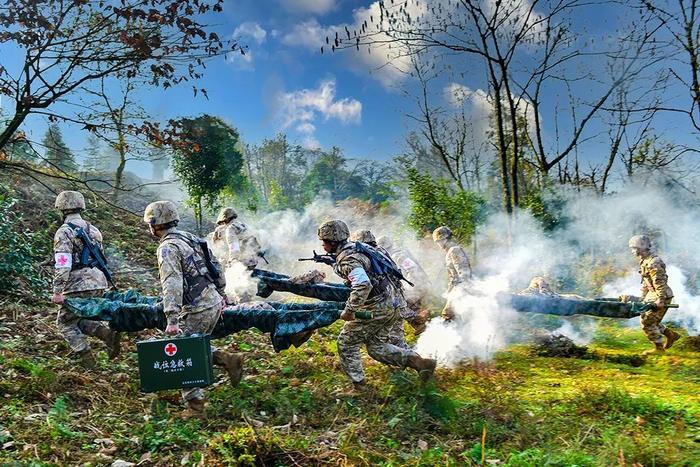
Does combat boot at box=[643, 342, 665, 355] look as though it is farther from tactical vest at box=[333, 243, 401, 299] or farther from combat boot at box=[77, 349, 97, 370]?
combat boot at box=[77, 349, 97, 370]

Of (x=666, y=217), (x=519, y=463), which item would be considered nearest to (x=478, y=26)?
(x=519, y=463)

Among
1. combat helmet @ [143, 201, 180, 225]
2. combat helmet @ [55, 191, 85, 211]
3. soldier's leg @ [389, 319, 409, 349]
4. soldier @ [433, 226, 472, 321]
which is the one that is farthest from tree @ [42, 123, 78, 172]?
soldier @ [433, 226, 472, 321]

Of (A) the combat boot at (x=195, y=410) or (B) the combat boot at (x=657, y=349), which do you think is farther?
(B) the combat boot at (x=657, y=349)


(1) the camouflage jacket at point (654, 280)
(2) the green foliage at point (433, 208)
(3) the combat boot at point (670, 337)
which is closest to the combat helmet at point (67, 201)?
(1) the camouflage jacket at point (654, 280)

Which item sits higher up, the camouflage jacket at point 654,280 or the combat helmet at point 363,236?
the combat helmet at point 363,236

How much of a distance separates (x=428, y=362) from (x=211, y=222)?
20.9 meters

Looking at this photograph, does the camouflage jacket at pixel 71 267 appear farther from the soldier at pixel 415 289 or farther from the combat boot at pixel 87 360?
the soldier at pixel 415 289

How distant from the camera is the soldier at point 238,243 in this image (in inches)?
395

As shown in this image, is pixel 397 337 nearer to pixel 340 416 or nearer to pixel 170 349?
pixel 340 416

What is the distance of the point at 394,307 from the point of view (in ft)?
21.0

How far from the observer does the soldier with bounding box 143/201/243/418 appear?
5406mm

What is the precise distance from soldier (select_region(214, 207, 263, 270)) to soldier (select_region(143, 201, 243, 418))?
13.1 feet

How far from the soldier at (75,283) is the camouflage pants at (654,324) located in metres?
8.32

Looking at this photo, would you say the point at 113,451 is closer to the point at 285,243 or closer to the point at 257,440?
the point at 257,440
